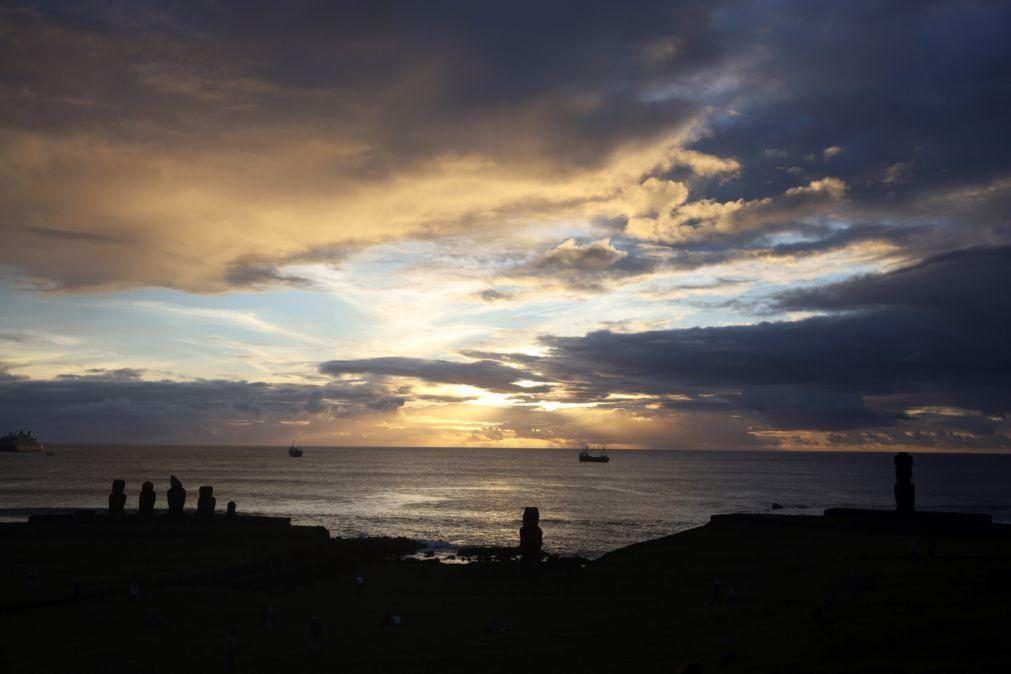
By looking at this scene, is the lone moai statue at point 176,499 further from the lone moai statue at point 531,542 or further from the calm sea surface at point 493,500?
the lone moai statue at point 531,542

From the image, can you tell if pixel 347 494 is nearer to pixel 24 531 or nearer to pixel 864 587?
pixel 24 531

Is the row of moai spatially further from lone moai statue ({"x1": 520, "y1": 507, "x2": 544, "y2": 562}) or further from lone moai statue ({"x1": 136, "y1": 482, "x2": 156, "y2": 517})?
lone moai statue ({"x1": 520, "y1": 507, "x2": 544, "y2": 562})

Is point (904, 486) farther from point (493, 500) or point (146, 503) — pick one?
point (493, 500)

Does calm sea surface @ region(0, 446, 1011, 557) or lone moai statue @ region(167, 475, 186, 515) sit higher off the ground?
lone moai statue @ region(167, 475, 186, 515)

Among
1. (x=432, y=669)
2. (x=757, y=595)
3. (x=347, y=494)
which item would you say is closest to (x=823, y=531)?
(x=757, y=595)

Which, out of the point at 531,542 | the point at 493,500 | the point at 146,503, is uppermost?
the point at 146,503

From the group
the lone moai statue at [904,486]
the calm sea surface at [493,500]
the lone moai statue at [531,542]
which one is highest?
the lone moai statue at [904,486]

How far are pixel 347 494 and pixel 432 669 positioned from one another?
109 metres

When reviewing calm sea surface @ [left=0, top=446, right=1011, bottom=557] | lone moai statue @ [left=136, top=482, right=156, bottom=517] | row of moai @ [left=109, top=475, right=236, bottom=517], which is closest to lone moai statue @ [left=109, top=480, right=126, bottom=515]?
row of moai @ [left=109, top=475, right=236, bottom=517]

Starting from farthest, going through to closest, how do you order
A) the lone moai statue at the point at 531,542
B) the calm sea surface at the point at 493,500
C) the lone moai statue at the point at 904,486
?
the calm sea surface at the point at 493,500, the lone moai statue at the point at 531,542, the lone moai statue at the point at 904,486

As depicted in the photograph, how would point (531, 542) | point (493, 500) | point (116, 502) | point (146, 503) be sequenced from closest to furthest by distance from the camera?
point (531, 542), point (116, 502), point (146, 503), point (493, 500)

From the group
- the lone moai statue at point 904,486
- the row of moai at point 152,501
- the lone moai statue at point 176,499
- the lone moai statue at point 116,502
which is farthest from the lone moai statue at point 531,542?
the lone moai statue at point 116,502

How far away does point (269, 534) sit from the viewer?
5928 centimetres

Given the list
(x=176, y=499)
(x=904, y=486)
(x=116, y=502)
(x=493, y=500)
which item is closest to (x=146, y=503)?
(x=116, y=502)
